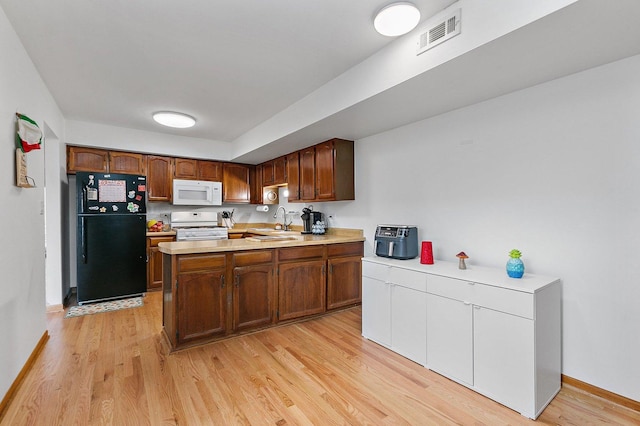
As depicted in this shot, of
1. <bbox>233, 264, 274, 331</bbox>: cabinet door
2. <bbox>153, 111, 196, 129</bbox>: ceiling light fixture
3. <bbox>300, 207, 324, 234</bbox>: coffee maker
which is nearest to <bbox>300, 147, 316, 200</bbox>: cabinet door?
<bbox>300, 207, 324, 234</bbox>: coffee maker

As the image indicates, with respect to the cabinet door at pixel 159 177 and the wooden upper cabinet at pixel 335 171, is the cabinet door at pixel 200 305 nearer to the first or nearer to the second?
the wooden upper cabinet at pixel 335 171

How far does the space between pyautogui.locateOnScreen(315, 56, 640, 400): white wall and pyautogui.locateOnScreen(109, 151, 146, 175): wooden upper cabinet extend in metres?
4.22

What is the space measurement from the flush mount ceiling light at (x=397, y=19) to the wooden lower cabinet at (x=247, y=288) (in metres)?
Result: 2.11

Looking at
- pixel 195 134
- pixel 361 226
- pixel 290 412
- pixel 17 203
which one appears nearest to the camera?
pixel 290 412

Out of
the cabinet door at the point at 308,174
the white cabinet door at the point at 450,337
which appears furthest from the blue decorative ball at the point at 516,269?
the cabinet door at the point at 308,174

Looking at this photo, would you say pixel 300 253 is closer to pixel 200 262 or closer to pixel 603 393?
pixel 200 262

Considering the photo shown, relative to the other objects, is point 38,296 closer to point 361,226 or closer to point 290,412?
point 290,412

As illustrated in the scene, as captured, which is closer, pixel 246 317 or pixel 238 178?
A: pixel 246 317

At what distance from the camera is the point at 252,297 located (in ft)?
9.51

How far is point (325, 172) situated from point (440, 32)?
7.13 feet

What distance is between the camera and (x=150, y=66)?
252 cm

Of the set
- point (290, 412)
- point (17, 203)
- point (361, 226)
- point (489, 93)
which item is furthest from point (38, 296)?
point (489, 93)

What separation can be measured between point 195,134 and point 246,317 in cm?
316

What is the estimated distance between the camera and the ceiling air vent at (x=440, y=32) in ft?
5.75
